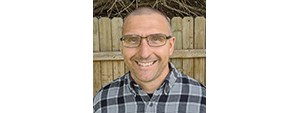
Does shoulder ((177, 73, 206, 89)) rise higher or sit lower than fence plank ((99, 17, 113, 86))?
lower

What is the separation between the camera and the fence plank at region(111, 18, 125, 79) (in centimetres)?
138

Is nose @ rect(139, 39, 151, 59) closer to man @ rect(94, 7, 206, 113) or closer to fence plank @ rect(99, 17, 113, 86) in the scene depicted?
man @ rect(94, 7, 206, 113)

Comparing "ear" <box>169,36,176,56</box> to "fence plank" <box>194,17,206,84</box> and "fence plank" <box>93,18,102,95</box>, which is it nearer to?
"fence plank" <box>194,17,206,84</box>

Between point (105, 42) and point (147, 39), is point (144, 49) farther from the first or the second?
point (105, 42)

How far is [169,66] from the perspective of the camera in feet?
4.59

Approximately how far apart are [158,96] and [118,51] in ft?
0.62

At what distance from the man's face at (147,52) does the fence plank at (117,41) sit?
0.07 feet

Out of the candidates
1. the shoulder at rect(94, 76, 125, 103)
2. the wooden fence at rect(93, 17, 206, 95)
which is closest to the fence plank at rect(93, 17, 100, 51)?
the wooden fence at rect(93, 17, 206, 95)

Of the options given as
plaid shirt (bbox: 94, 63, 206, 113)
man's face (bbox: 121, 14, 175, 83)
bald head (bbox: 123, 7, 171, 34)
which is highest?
bald head (bbox: 123, 7, 171, 34)

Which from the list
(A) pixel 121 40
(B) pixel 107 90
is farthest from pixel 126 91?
(A) pixel 121 40

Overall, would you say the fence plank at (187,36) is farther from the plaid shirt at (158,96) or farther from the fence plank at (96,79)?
the fence plank at (96,79)

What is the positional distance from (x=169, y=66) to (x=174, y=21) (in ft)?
0.47

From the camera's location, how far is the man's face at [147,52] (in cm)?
133

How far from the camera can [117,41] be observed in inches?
54.5
